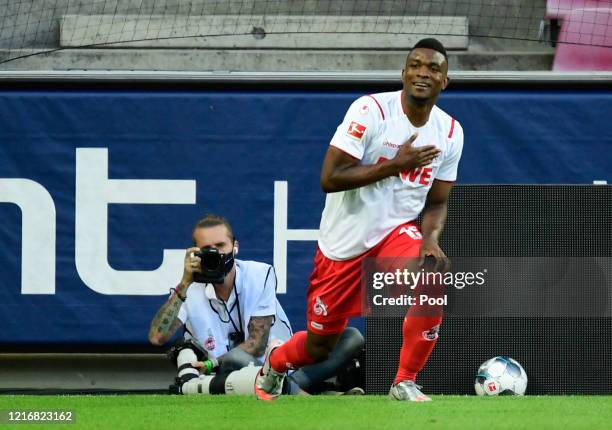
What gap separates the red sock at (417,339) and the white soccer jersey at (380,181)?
0.45 meters

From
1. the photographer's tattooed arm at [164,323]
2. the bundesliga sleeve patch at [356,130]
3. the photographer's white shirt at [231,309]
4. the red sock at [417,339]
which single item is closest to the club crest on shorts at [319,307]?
the red sock at [417,339]

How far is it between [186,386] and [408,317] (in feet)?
5.62

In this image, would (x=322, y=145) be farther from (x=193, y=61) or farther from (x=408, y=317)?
(x=408, y=317)

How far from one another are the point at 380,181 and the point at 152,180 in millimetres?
3096

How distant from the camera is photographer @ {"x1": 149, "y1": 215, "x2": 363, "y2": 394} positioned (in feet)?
23.7

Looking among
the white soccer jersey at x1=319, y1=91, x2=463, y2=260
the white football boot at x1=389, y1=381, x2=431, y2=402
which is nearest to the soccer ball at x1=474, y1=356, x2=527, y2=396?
the white football boot at x1=389, y1=381, x2=431, y2=402

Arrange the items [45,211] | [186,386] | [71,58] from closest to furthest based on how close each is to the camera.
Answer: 1. [186,386]
2. [45,211]
3. [71,58]

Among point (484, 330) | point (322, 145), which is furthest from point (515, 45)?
point (484, 330)

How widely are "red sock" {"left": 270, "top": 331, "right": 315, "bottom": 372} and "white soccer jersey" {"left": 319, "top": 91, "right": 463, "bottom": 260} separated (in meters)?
0.47

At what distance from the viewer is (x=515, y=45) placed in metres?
10.7

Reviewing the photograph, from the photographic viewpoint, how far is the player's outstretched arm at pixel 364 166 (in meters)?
5.78

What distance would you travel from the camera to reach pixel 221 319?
304 inches

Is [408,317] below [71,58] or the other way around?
below

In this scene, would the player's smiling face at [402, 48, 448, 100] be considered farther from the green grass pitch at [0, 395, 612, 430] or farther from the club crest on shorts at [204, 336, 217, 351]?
the club crest on shorts at [204, 336, 217, 351]
